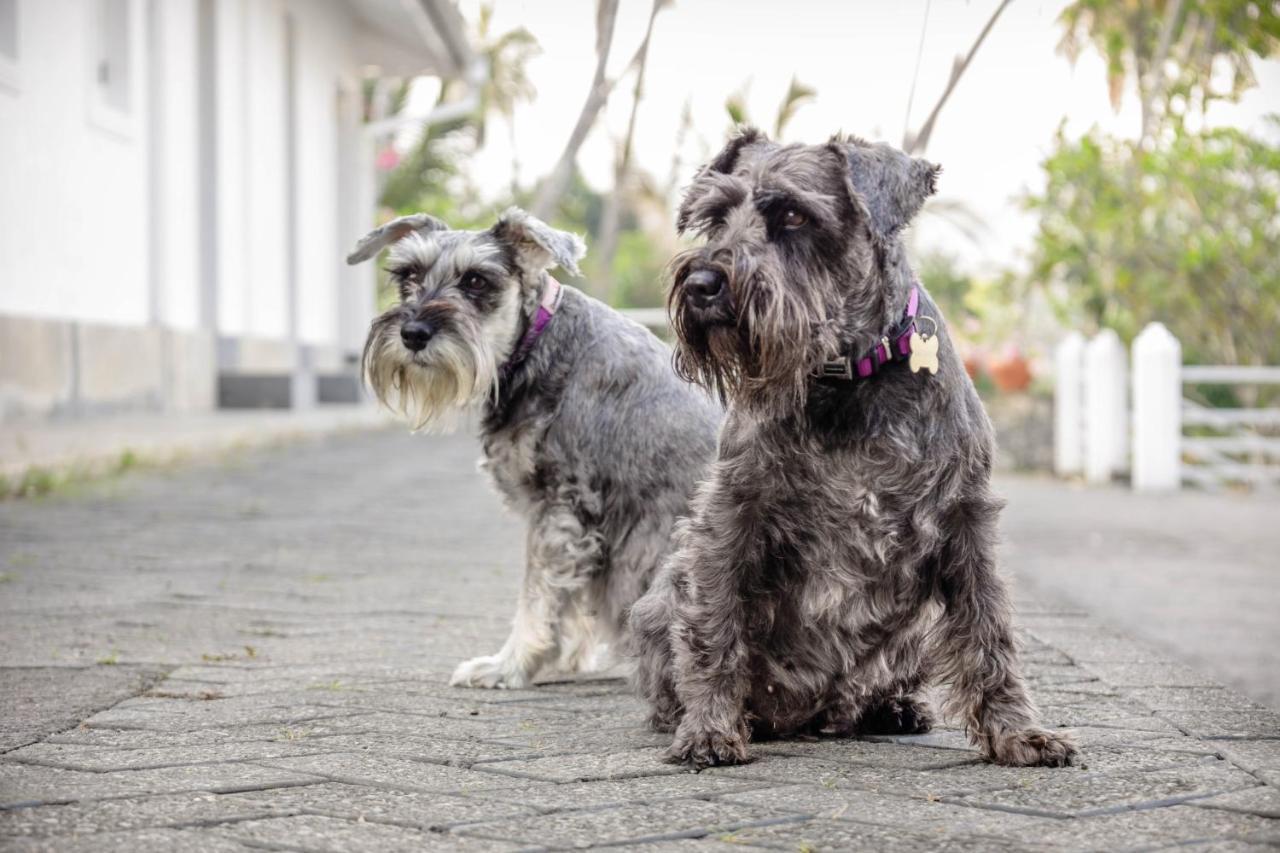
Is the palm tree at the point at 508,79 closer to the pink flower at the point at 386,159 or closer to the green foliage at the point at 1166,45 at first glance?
the pink flower at the point at 386,159

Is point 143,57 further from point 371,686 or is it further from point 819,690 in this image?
point 819,690

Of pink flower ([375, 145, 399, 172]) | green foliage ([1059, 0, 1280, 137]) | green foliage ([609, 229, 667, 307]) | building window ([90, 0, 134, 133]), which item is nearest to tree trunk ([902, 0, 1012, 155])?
green foliage ([1059, 0, 1280, 137])

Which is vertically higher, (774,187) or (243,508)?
(774,187)

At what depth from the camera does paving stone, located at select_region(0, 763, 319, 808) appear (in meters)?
2.94

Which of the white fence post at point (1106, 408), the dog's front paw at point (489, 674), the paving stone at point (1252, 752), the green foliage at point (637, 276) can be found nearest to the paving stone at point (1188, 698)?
the paving stone at point (1252, 752)

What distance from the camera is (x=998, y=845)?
2621 mm

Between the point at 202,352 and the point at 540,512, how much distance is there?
10343mm

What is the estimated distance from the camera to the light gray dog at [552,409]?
439 centimetres

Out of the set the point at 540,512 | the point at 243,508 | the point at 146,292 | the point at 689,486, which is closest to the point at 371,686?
the point at 540,512

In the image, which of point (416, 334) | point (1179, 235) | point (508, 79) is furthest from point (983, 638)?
point (508, 79)

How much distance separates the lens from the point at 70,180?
1121 cm

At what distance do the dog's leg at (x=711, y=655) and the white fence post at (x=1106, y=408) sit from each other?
12.4 metres

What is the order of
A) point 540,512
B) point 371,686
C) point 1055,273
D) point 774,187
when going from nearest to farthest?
point 774,187 < point 371,686 < point 540,512 < point 1055,273

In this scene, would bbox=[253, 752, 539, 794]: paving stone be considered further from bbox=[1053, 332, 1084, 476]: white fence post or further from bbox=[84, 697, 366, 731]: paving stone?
bbox=[1053, 332, 1084, 476]: white fence post
